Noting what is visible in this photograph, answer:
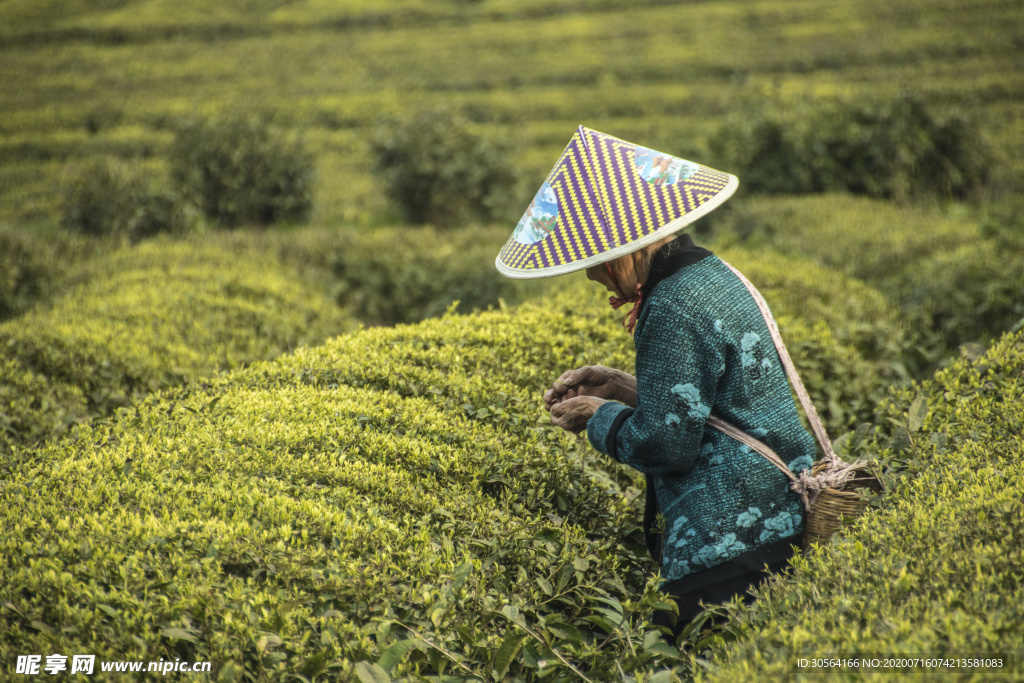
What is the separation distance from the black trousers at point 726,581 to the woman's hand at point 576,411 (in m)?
0.54

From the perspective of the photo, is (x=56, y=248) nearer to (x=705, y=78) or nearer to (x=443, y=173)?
(x=443, y=173)

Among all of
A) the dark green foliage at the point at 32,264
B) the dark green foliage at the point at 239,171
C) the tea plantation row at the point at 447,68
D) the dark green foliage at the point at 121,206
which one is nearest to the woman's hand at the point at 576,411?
the dark green foliage at the point at 32,264

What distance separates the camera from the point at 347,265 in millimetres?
7055

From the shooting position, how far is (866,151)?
921 cm

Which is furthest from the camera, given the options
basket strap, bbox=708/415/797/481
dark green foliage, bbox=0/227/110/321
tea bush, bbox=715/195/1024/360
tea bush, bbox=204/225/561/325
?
tea bush, bbox=204/225/561/325

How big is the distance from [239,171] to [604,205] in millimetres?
8052

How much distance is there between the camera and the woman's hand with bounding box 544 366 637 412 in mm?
2328

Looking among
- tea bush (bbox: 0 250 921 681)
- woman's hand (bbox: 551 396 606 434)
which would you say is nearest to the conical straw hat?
woman's hand (bbox: 551 396 606 434)

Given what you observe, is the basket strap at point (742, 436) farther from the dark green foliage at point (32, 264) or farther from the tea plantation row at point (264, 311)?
the dark green foliage at point (32, 264)

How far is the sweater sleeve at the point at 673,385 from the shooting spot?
1.89m

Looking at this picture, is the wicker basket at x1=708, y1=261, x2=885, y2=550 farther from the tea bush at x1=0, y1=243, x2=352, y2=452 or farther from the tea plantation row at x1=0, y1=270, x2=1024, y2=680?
the tea bush at x1=0, y1=243, x2=352, y2=452

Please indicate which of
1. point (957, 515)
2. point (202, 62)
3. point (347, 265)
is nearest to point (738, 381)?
point (957, 515)

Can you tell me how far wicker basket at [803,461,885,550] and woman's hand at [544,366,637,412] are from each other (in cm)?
60

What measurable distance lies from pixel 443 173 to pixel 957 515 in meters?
7.82
